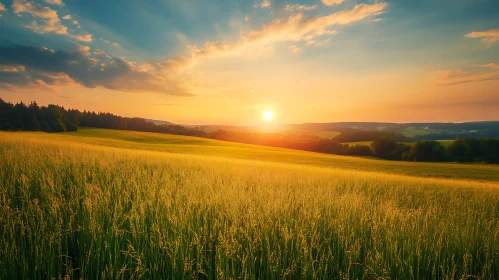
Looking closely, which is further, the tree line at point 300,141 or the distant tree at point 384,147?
the distant tree at point 384,147

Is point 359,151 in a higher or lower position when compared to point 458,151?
lower

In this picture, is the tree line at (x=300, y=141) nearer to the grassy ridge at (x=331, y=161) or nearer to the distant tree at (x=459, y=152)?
the distant tree at (x=459, y=152)

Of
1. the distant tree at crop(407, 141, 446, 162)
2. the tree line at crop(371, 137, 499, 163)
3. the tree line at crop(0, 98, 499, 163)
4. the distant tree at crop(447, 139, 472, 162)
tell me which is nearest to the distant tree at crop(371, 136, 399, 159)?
the tree line at crop(0, 98, 499, 163)

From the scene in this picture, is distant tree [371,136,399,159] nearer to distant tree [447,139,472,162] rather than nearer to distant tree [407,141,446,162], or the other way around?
distant tree [407,141,446,162]

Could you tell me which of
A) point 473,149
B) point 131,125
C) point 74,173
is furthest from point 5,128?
point 473,149

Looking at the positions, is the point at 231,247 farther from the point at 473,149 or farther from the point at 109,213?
the point at 473,149

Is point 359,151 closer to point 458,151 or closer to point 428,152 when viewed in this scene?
point 428,152

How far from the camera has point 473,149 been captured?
6078 centimetres

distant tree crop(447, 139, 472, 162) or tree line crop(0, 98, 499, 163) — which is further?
distant tree crop(447, 139, 472, 162)

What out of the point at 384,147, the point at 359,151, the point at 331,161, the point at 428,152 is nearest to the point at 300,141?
the point at 359,151

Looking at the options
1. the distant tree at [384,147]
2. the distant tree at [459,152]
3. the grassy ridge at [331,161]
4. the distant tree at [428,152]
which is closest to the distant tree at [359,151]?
the distant tree at [384,147]

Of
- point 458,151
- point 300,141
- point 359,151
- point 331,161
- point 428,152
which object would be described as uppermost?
point 300,141

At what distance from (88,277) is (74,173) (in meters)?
5.00

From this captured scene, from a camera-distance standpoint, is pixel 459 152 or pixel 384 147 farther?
pixel 384 147
